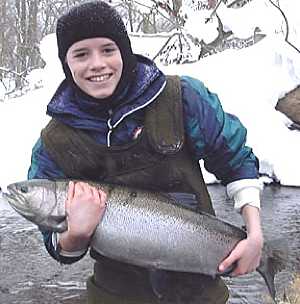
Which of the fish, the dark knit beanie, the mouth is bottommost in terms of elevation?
the fish

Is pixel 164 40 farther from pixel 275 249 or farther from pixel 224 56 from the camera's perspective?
pixel 275 249

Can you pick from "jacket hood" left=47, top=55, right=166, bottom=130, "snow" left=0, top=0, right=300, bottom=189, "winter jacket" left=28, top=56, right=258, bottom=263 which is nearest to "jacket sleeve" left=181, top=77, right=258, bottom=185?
"winter jacket" left=28, top=56, right=258, bottom=263

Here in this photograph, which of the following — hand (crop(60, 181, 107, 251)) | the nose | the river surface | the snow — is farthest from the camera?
the snow

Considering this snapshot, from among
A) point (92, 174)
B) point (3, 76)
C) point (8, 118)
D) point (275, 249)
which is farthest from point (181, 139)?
point (3, 76)

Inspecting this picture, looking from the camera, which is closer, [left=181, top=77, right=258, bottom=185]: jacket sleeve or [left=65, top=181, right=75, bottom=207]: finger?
[left=65, top=181, right=75, bottom=207]: finger

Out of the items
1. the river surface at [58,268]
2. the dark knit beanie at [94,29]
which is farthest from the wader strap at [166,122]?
the river surface at [58,268]

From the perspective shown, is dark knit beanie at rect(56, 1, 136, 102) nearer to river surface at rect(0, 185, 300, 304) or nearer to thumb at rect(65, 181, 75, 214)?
thumb at rect(65, 181, 75, 214)

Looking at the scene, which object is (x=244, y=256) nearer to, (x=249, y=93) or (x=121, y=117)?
(x=121, y=117)

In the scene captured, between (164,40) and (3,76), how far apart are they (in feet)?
20.6

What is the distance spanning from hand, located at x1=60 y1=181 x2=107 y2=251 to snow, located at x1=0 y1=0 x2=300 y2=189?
7.56m

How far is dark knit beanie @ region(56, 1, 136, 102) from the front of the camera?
2.31 m

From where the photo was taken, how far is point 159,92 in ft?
7.52

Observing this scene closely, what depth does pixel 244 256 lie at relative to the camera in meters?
2.27

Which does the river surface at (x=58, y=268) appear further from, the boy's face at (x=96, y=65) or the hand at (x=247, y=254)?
the boy's face at (x=96, y=65)
